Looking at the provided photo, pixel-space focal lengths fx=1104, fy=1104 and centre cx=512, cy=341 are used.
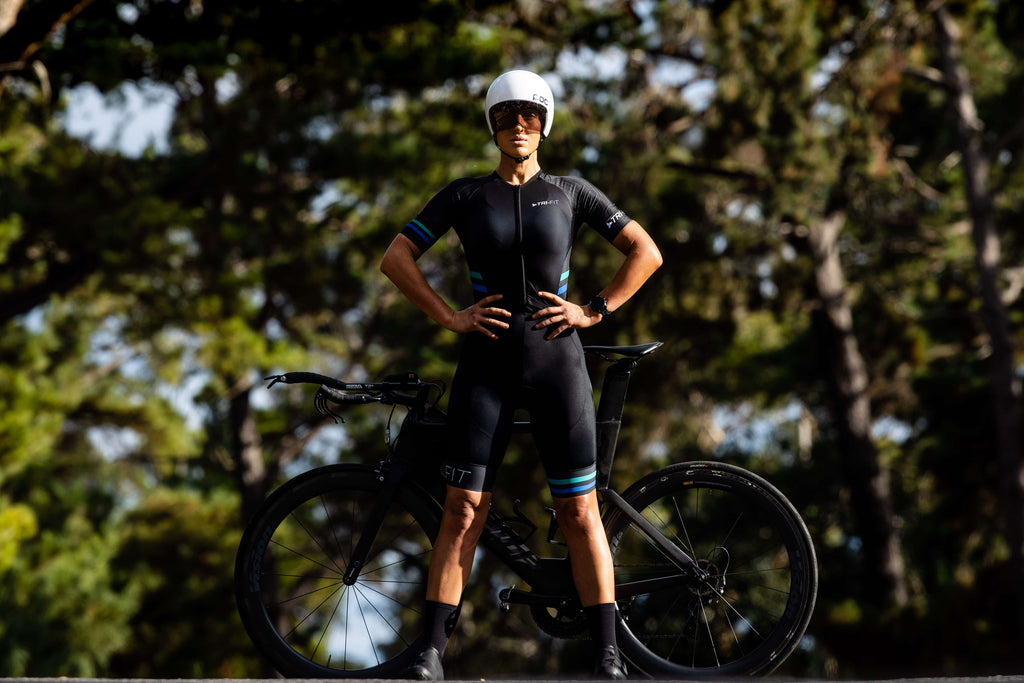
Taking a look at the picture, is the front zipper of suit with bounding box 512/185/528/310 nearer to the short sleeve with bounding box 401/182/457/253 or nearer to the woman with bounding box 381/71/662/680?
the woman with bounding box 381/71/662/680

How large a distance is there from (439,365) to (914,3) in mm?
8396

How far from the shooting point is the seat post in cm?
399

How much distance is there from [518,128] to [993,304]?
43.4ft

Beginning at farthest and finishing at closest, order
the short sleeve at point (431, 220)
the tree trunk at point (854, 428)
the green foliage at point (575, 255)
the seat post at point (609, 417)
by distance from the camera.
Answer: the tree trunk at point (854, 428), the green foliage at point (575, 255), the seat post at point (609, 417), the short sleeve at point (431, 220)

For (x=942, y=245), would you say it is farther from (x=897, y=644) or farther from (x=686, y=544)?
(x=686, y=544)

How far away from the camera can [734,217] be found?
16531 millimetres

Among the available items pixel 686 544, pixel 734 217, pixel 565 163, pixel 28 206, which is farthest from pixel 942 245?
pixel 686 544

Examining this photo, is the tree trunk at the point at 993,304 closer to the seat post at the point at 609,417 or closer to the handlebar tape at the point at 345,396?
the seat post at the point at 609,417

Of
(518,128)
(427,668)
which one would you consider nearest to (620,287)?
(518,128)

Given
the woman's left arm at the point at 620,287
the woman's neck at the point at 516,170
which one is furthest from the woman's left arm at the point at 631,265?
the woman's neck at the point at 516,170

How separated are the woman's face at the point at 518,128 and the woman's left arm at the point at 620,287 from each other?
46cm

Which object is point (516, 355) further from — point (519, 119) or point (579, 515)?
point (519, 119)

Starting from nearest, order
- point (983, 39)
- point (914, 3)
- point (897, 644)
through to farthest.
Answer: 1. point (897, 644)
2. point (914, 3)
3. point (983, 39)

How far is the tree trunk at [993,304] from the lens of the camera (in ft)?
47.9
